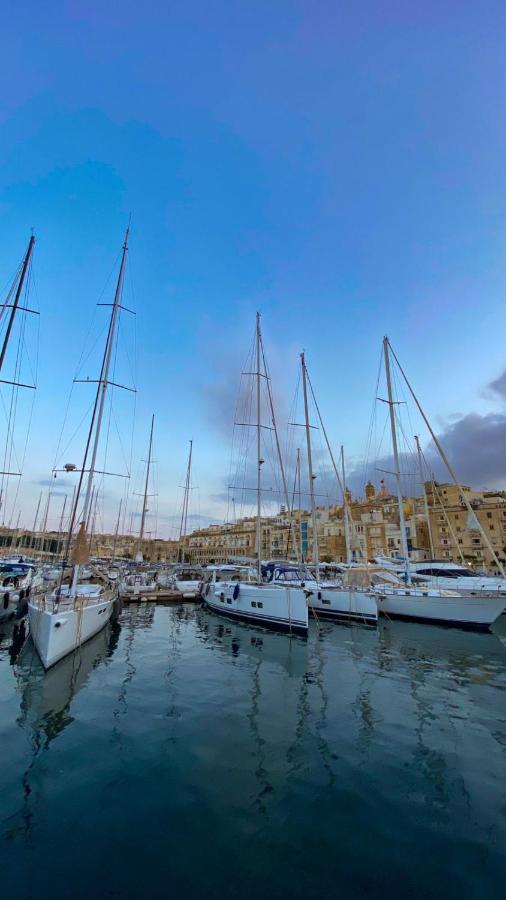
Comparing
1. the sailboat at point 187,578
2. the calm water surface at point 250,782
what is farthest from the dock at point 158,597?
the calm water surface at point 250,782

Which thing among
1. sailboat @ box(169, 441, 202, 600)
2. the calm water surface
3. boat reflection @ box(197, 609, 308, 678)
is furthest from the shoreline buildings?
the calm water surface

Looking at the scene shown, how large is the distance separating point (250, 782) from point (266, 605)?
56.1ft

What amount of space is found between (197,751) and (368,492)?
391 ft

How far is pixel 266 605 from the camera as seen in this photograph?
23.9 metres

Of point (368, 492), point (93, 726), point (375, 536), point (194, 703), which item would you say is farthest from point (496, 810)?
point (368, 492)

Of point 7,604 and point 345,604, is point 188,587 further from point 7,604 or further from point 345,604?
point 7,604

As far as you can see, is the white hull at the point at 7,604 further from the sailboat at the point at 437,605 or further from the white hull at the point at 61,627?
the sailboat at the point at 437,605

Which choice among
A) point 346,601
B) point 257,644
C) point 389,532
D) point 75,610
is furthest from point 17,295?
point 389,532

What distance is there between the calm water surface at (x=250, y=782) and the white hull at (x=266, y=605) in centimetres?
733

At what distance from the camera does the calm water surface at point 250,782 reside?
16.7ft

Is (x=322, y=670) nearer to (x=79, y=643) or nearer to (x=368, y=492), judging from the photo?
(x=79, y=643)

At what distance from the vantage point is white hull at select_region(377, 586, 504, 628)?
24438 millimetres

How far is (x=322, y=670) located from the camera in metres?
14.9

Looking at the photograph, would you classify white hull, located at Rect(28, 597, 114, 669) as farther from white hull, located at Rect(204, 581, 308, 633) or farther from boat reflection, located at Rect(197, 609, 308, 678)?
white hull, located at Rect(204, 581, 308, 633)
